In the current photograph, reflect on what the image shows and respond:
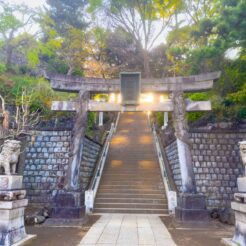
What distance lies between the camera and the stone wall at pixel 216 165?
11.7m

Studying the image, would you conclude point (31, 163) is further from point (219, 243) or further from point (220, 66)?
point (220, 66)

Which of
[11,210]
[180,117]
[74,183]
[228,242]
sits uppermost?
[180,117]

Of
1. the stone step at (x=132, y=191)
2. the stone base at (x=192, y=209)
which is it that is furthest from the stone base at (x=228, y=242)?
the stone step at (x=132, y=191)

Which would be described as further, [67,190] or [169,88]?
[169,88]

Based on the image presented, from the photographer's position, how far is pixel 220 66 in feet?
54.7

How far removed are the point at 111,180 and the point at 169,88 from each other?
5730 millimetres

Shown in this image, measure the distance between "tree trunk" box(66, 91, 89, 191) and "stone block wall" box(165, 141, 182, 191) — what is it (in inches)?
198

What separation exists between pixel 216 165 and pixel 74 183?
6895 mm

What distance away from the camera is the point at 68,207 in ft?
29.3

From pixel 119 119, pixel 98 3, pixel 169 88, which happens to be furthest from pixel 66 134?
pixel 98 3

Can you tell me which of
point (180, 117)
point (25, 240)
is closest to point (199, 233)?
point (180, 117)

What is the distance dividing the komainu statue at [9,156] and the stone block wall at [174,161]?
25.4ft

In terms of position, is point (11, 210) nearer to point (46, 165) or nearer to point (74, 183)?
point (74, 183)

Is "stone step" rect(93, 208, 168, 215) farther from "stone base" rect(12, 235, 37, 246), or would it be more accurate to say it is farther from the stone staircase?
"stone base" rect(12, 235, 37, 246)
